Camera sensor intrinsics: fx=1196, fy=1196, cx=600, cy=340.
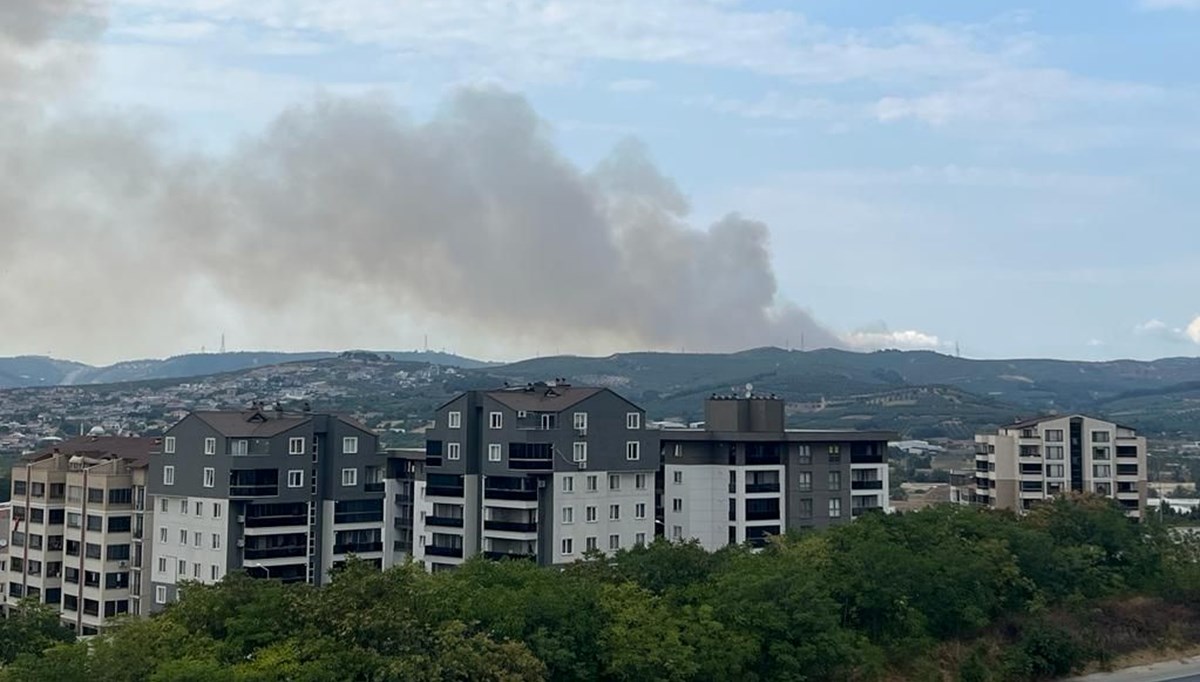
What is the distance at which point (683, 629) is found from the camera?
41406 millimetres

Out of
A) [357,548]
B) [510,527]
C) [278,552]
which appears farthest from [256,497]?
[510,527]

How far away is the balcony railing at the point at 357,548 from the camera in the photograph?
193 feet

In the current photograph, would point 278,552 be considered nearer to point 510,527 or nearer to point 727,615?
point 510,527

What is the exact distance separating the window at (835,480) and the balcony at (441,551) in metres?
21.4

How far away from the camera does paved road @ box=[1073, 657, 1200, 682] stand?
53750 mm

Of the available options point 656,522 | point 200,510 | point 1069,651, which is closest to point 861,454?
point 656,522

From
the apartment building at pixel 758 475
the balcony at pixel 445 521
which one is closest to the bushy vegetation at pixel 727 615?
the apartment building at pixel 758 475

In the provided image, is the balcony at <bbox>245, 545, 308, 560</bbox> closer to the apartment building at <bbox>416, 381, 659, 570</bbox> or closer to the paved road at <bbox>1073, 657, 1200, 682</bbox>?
the apartment building at <bbox>416, 381, 659, 570</bbox>

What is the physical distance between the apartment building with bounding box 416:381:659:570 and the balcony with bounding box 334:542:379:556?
7.83 feet

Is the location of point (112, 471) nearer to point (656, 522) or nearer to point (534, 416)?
point (534, 416)

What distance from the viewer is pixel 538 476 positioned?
56906mm

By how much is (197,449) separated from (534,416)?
1593 cm

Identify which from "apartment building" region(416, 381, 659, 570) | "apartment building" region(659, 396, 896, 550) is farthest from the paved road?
"apartment building" region(416, 381, 659, 570)

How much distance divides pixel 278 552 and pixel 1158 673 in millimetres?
41386
